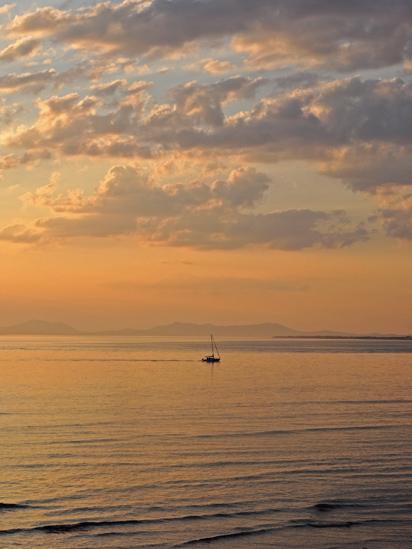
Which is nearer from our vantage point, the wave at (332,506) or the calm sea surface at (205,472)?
the calm sea surface at (205,472)

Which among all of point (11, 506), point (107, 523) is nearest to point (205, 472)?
point (107, 523)

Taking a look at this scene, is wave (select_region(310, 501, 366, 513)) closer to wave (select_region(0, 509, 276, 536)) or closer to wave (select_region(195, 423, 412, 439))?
wave (select_region(0, 509, 276, 536))

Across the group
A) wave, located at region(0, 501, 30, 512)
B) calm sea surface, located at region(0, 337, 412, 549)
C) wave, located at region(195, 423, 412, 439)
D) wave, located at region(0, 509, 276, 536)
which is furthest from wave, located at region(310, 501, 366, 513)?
wave, located at region(195, 423, 412, 439)

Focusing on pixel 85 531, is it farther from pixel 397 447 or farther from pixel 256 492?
pixel 397 447

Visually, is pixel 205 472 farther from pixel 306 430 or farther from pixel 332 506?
pixel 306 430

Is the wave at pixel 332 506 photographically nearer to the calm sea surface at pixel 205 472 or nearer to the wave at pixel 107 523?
the calm sea surface at pixel 205 472

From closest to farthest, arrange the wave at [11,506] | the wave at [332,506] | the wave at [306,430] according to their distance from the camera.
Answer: the wave at [11,506] → the wave at [332,506] → the wave at [306,430]

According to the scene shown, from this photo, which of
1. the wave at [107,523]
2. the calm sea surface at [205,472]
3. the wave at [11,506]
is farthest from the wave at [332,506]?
the wave at [11,506]

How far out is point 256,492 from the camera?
43031mm

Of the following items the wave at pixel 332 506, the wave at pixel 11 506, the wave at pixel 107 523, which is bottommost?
the wave at pixel 107 523

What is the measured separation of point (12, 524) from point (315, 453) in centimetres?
2540

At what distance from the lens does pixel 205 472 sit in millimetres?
48188

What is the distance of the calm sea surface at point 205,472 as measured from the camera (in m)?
35.8

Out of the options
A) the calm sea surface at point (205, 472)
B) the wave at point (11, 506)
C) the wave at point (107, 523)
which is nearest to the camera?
the wave at point (107, 523)
